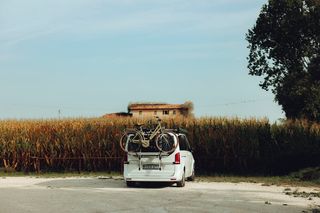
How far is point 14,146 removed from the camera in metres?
31.1

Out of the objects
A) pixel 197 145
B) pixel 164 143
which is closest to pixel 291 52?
pixel 197 145

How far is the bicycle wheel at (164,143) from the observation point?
18766 mm

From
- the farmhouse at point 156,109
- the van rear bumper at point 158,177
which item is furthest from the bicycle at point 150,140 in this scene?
the farmhouse at point 156,109

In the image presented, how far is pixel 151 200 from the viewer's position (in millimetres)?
15227

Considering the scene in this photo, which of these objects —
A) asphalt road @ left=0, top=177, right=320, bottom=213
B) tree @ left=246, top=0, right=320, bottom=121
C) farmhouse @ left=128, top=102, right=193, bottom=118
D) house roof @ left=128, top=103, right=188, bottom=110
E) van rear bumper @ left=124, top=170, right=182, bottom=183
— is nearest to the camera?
asphalt road @ left=0, top=177, right=320, bottom=213

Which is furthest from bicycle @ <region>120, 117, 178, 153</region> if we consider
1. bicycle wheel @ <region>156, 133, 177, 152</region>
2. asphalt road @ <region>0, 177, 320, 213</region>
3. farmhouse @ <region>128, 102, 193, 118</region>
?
farmhouse @ <region>128, 102, 193, 118</region>

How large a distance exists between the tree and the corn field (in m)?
11.4

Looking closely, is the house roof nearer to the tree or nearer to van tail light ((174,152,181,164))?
the tree

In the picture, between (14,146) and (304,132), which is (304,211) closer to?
(304,132)

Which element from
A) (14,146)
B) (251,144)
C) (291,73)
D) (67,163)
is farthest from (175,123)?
(291,73)

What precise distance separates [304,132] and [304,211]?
53.7 ft

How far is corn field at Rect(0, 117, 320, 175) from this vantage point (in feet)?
93.2

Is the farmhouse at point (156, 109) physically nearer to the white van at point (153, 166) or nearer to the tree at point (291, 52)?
the tree at point (291, 52)

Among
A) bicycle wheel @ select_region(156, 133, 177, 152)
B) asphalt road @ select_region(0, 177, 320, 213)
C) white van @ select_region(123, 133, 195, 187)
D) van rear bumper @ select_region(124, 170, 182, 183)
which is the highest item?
bicycle wheel @ select_region(156, 133, 177, 152)
